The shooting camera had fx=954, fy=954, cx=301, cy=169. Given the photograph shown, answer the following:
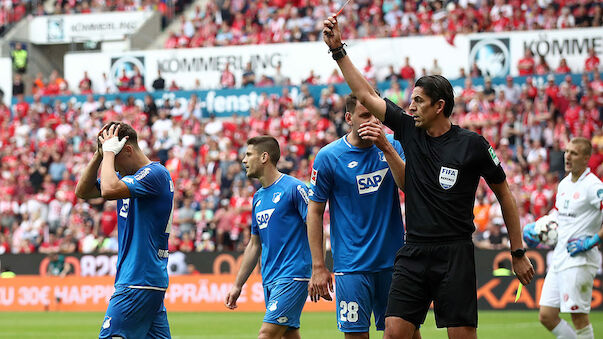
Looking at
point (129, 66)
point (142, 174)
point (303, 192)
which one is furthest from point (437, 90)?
point (129, 66)

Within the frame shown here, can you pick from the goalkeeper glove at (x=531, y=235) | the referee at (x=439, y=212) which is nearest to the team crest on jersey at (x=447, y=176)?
the referee at (x=439, y=212)

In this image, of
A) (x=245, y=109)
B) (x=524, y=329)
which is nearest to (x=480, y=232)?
(x=524, y=329)

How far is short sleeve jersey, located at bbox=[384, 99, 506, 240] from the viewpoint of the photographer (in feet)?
22.5

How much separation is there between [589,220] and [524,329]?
216 inches

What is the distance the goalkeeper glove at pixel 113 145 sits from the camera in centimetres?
771

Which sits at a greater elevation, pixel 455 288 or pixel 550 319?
pixel 455 288

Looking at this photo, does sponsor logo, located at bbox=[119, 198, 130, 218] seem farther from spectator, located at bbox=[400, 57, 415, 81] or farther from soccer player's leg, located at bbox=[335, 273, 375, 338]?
spectator, located at bbox=[400, 57, 415, 81]

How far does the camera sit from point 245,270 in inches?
357

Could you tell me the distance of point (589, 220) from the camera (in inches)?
415

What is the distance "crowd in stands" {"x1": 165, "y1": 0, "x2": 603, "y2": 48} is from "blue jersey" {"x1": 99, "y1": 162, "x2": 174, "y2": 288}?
20.5 meters

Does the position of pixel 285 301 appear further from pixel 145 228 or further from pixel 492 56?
pixel 492 56

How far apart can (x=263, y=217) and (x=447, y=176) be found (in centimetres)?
260

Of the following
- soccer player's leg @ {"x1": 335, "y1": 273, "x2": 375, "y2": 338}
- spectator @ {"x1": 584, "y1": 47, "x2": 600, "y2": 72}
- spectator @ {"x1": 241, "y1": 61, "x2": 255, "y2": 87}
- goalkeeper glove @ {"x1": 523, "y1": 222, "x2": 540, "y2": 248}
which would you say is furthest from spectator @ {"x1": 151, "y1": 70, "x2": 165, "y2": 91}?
soccer player's leg @ {"x1": 335, "y1": 273, "x2": 375, "y2": 338}

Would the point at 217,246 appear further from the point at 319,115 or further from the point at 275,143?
the point at 275,143
